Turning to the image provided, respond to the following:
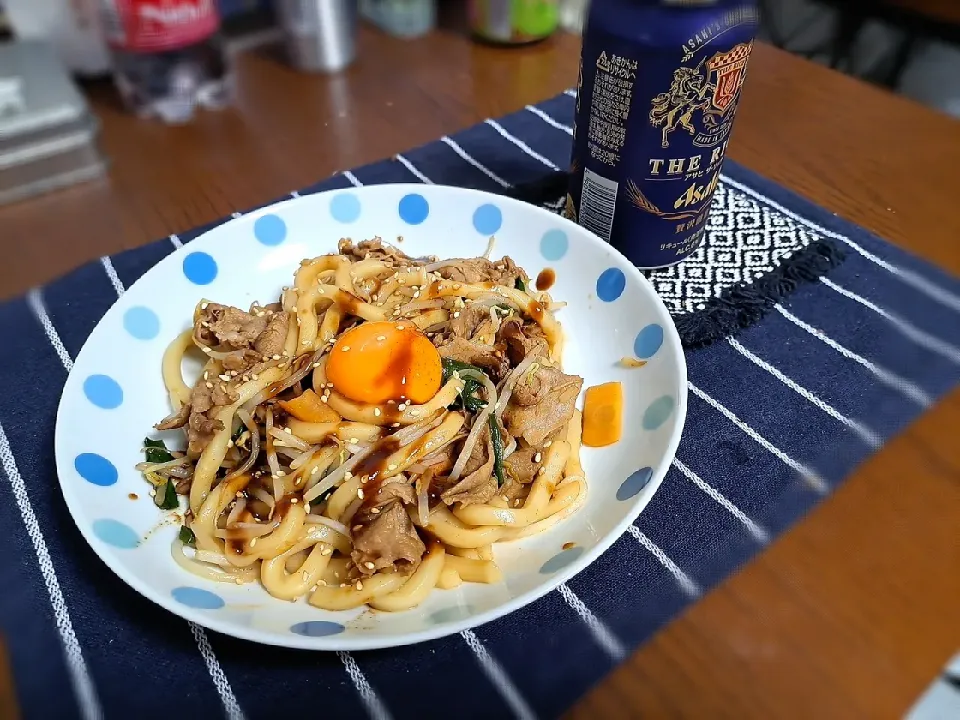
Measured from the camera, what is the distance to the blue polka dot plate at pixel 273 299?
3.30 ft

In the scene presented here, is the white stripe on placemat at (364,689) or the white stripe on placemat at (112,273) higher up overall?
the white stripe on placemat at (112,273)

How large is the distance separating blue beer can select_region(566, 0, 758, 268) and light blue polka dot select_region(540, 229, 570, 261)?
13 centimetres

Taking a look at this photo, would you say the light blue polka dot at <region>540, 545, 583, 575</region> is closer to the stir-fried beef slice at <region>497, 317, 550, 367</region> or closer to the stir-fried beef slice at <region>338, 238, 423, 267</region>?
the stir-fried beef slice at <region>497, 317, 550, 367</region>

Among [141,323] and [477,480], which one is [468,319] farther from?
[141,323]

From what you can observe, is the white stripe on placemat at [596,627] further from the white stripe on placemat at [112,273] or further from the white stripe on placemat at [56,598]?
the white stripe on placemat at [112,273]

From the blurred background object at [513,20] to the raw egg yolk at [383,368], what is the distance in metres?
1.98

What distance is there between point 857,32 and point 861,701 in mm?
3350

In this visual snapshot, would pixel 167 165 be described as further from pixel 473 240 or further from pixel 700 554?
pixel 700 554

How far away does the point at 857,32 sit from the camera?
10.8ft

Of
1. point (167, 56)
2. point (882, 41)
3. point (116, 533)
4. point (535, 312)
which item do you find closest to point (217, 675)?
point (116, 533)

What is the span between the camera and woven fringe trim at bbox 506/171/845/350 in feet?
5.11

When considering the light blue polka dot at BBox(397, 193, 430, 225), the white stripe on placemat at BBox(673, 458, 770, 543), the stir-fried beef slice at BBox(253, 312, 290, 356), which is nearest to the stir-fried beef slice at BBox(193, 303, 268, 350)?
the stir-fried beef slice at BBox(253, 312, 290, 356)

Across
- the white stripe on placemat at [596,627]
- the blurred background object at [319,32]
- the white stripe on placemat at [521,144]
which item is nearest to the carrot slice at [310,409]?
the white stripe on placemat at [596,627]

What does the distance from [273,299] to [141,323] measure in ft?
0.96
